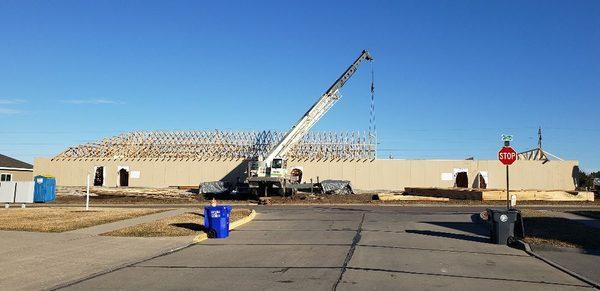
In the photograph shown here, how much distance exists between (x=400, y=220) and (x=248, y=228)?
6324mm

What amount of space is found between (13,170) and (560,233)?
5215 cm

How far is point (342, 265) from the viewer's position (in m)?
10.5

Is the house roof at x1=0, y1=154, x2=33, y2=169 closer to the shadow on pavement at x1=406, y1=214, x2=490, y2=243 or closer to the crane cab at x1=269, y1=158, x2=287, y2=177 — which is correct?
the crane cab at x1=269, y1=158, x2=287, y2=177

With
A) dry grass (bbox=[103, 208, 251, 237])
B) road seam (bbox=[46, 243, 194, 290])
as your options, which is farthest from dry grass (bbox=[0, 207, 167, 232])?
road seam (bbox=[46, 243, 194, 290])

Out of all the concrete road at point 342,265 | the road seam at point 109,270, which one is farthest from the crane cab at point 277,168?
the road seam at point 109,270

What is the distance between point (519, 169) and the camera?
48.4m

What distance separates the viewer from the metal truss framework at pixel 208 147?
168ft

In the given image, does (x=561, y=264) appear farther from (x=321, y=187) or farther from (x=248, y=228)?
(x=321, y=187)

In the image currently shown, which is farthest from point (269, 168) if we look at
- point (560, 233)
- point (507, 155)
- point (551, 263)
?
point (551, 263)

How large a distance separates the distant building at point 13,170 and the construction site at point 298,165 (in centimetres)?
184

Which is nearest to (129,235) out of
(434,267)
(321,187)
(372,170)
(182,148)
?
(434,267)

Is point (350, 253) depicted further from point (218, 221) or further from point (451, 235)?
point (451, 235)

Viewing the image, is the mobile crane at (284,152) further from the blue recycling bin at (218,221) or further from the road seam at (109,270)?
the road seam at (109,270)

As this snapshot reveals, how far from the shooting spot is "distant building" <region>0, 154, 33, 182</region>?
172 feet
